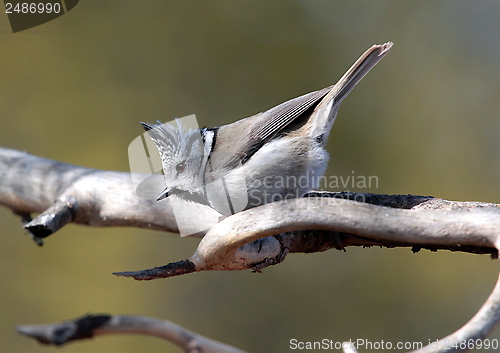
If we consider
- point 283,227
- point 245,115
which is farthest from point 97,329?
point 245,115

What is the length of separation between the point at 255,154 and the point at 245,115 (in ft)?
9.26

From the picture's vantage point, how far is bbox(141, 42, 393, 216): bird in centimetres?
299

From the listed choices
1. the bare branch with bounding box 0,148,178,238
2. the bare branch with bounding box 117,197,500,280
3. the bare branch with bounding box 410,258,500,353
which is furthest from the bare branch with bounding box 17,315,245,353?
the bare branch with bounding box 0,148,178,238

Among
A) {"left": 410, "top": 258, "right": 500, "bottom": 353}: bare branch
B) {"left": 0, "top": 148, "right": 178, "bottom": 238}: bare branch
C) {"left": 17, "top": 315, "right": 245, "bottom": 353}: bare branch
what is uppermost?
{"left": 0, "top": 148, "right": 178, "bottom": 238}: bare branch

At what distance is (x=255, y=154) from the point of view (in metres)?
3.16

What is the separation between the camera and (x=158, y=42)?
6.18m

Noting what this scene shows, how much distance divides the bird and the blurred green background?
2.33 m

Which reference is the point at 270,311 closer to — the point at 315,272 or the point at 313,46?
the point at 315,272

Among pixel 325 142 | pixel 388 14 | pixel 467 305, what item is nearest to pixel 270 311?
pixel 467 305

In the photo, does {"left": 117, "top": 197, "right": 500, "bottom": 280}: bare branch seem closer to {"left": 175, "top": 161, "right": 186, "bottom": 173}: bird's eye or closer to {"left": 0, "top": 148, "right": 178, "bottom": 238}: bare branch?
{"left": 175, "top": 161, "right": 186, "bottom": 173}: bird's eye

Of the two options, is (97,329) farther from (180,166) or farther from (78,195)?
(78,195)

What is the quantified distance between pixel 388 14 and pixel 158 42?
319cm

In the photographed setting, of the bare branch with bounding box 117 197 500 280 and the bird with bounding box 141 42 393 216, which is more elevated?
the bird with bounding box 141 42 393 216

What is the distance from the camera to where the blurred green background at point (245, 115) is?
205 inches
